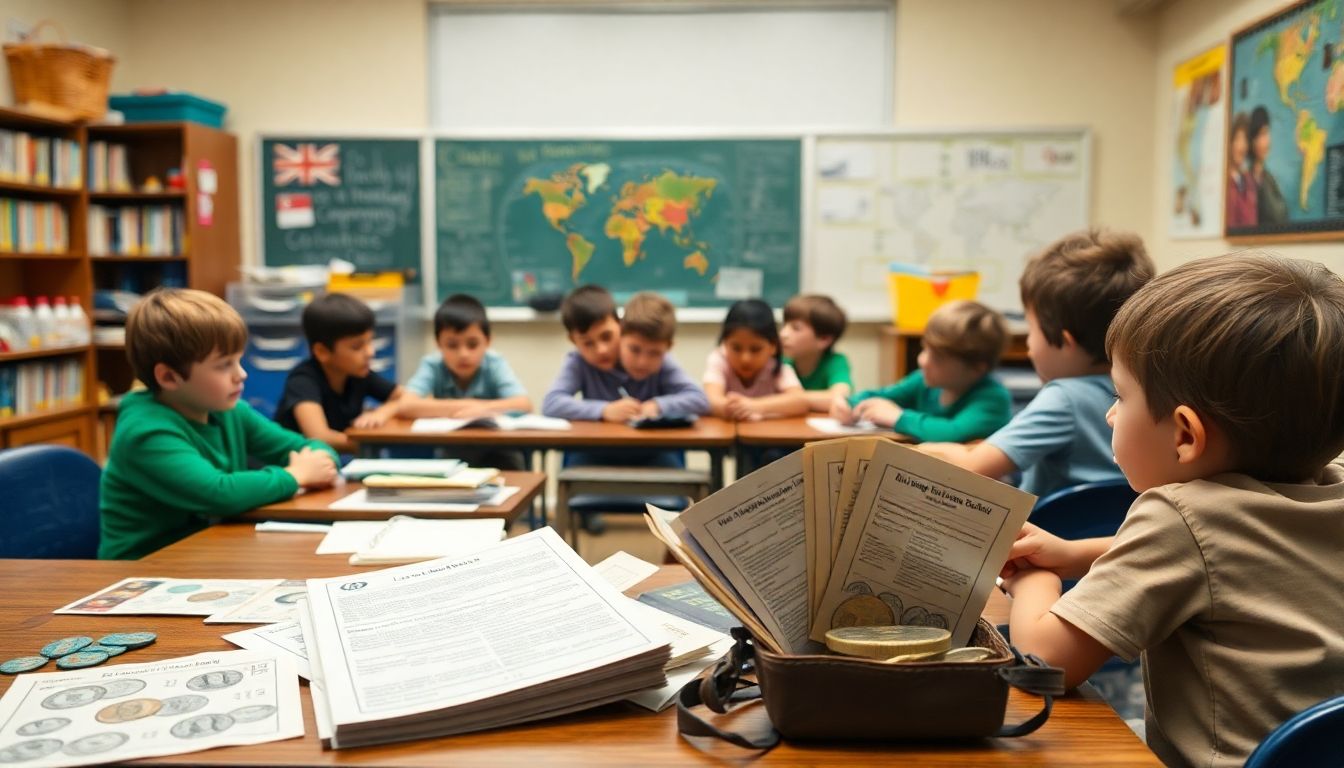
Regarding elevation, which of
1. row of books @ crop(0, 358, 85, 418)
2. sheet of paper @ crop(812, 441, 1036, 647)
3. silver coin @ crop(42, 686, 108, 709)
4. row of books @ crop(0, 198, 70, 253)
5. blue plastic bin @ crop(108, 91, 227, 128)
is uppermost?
blue plastic bin @ crop(108, 91, 227, 128)

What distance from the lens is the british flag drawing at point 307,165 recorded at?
16.6 ft

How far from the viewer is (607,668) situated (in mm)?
872

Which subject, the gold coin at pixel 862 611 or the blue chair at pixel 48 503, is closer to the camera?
the gold coin at pixel 862 611

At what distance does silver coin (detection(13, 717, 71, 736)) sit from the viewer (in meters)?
0.83

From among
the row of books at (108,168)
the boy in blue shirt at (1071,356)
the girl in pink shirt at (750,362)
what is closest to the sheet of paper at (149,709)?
the boy in blue shirt at (1071,356)

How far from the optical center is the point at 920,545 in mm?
898

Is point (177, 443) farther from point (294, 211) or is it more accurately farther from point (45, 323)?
point (294, 211)

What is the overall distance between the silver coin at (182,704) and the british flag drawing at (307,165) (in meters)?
4.52

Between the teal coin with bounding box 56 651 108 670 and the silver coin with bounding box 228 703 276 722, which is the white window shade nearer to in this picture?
the teal coin with bounding box 56 651 108 670

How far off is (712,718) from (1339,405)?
0.60 metres

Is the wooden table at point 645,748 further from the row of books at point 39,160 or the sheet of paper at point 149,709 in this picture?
the row of books at point 39,160

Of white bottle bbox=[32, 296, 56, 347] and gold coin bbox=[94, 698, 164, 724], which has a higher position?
white bottle bbox=[32, 296, 56, 347]

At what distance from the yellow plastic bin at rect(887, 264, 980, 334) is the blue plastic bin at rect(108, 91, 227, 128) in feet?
11.0

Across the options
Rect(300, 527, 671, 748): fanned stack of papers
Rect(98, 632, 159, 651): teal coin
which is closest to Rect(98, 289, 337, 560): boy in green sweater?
Rect(98, 632, 159, 651): teal coin
